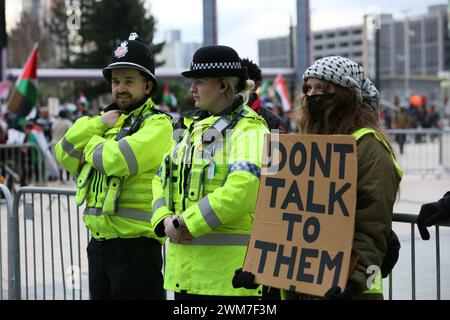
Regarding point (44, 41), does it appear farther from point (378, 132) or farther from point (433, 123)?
point (378, 132)

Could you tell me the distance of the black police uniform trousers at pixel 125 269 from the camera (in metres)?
4.02

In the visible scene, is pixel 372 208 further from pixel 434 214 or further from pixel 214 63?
pixel 214 63

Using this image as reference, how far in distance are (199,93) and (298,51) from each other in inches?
1380

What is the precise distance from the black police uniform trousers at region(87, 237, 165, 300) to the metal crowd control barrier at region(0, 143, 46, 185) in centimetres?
1076

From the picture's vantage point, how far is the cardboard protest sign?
9.34 ft

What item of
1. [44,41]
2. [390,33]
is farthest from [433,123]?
[390,33]

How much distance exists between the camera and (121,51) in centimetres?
420

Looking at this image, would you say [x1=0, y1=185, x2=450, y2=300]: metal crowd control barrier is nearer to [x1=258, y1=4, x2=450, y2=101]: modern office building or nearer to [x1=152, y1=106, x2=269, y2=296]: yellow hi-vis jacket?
[x1=152, y1=106, x2=269, y2=296]: yellow hi-vis jacket

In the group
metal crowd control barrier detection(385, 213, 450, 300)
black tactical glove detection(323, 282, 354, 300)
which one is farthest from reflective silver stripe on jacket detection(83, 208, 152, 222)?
black tactical glove detection(323, 282, 354, 300)

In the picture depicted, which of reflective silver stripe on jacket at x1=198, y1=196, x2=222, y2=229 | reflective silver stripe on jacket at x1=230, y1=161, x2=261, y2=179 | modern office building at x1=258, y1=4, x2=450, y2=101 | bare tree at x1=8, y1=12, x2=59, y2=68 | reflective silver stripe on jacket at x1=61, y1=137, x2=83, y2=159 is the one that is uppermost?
modern office building at x1=258, y1=4, x2=450, y2=101

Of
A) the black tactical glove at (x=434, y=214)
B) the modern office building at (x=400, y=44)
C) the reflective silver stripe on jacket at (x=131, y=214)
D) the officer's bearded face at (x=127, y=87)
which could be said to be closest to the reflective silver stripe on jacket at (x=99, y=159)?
the reflective silver stripe on jacket at (x=131, y=214)

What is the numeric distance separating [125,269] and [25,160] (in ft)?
37.3

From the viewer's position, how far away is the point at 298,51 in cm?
3812

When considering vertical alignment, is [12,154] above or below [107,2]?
below
